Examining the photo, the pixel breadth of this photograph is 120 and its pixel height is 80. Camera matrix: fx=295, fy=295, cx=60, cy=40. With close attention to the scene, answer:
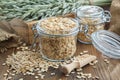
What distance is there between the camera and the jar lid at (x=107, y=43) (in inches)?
32.5

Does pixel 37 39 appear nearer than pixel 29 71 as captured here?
No

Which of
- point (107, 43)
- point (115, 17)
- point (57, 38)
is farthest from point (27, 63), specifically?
point (115, 17)

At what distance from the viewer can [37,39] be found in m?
0.97

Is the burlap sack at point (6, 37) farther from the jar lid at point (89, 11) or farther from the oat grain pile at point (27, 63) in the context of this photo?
the jar lid at point (89, 11)

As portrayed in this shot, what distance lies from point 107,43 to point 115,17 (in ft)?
0.57

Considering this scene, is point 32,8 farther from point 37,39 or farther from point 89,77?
point 89,77

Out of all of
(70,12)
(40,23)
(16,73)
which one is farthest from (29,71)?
(70,12)

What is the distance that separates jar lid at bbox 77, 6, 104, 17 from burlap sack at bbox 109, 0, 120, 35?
68 mm

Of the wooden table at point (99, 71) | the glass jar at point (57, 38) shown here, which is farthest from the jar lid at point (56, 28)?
the wooden table at point (99, 71)

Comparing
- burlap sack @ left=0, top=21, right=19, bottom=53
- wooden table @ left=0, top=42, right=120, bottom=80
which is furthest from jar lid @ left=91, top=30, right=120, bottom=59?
burlap sack @ left=0, top=21, right=19, bottom=53

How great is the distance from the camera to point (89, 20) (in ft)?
3.13

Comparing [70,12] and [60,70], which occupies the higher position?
[70,12]

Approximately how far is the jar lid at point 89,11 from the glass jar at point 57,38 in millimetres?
80

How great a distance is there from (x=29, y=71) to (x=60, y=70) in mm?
88
